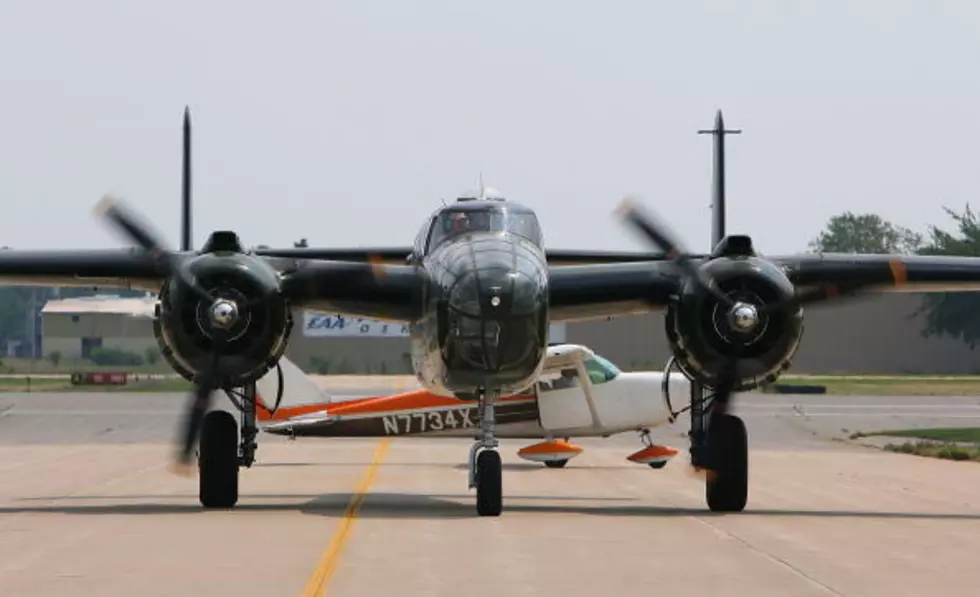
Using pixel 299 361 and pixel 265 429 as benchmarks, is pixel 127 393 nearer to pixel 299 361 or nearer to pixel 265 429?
pixel 299 361

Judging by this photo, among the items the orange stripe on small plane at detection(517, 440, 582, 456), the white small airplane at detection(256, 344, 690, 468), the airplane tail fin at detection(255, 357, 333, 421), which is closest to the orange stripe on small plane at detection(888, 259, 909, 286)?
the white small airplane at detection(256, 344, 690, 468)

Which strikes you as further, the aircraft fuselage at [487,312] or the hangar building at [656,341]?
the hangar building at [656,341]

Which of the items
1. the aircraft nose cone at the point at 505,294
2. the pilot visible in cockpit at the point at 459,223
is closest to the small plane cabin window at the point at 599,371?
the pilot visible in cockpit at the point at 459,223

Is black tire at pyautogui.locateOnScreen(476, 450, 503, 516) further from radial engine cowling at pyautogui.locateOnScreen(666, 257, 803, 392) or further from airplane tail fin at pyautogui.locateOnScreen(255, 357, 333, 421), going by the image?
airplane tail fin at pyautogui.locateOnScreen(255, 357, 333, 421)

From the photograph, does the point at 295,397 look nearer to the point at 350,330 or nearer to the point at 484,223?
the point at 484,223

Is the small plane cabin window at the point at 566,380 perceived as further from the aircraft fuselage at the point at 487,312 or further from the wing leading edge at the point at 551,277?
the aircraft fuselage at the point at 487,312

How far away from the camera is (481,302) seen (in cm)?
2152

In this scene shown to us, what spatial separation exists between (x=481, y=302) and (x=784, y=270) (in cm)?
525

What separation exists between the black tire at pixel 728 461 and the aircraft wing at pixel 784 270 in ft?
6.08

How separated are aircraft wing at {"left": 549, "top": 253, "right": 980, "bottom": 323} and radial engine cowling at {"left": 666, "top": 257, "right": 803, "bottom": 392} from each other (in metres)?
0.83

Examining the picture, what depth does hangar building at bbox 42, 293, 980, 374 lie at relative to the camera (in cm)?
10300

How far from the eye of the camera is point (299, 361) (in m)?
86.7

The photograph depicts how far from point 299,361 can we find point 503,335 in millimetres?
65729

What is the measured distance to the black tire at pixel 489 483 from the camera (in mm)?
22484
